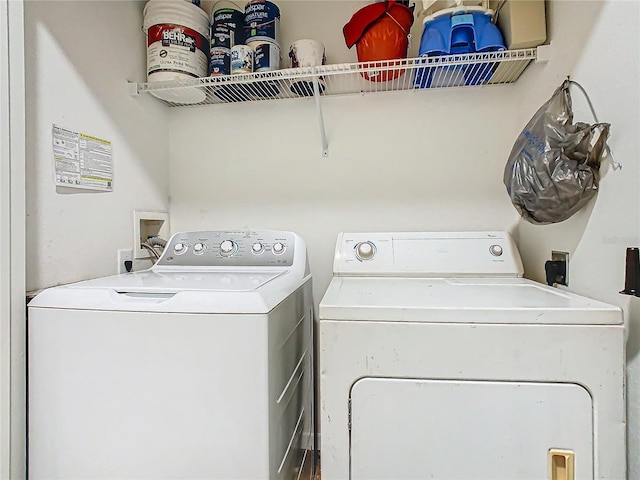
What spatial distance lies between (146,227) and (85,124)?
546 millimetres

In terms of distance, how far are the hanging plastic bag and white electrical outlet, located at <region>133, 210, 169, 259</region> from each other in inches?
56.6

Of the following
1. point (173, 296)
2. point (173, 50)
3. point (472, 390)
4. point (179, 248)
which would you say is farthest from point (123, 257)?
point (472, 390)

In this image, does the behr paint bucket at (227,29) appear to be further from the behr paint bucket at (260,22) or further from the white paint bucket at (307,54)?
the white paint bucket at (307,54)

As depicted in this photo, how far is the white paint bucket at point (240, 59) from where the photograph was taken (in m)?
1.45

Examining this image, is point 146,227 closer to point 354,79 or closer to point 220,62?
point 220,62

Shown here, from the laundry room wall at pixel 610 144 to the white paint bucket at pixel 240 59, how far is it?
3.61 feet

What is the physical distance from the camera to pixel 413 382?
86cm

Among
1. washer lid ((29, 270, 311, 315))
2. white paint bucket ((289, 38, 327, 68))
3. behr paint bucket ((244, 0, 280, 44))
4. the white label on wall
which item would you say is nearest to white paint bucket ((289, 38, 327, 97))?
white paint bucket ((289, 38, 327, 68))

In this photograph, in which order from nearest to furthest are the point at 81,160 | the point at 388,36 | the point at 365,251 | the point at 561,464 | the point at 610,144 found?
the point at 561,464
the point at 610,144
the point at 81,160
the point at 388,36
the point at 365,251

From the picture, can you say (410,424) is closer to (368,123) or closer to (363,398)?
(363,398)

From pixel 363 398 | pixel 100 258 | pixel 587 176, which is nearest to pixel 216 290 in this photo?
pixel 363 398

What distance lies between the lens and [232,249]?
1455 mm

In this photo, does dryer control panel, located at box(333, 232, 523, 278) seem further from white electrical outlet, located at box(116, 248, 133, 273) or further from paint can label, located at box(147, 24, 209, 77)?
paint can label, located at box(147, 24, 209, 77)

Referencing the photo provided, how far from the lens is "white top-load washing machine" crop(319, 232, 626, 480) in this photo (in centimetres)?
81
